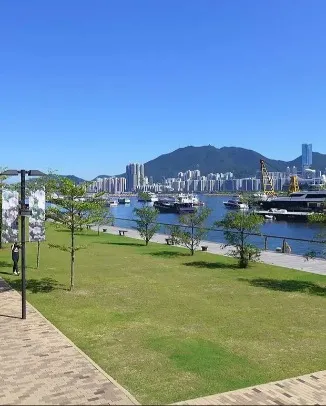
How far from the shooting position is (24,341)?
29.4ft

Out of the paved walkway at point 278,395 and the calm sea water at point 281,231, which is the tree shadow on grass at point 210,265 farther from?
the paved walkway at point 278,395

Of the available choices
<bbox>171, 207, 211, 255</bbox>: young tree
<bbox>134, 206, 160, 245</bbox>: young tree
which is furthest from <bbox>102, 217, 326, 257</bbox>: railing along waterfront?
<bbox>134, 206, 160, 245</bbox>: young tree

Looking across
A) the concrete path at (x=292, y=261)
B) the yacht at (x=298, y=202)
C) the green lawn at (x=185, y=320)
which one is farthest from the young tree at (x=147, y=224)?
the yacht at (x=298, y=202)

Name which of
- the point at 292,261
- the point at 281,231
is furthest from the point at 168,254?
the point at 281,231

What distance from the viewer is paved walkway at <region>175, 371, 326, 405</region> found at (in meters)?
6.24

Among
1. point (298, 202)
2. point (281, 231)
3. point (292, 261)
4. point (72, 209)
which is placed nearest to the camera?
point (72, 209)

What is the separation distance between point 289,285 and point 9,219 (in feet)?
29.4

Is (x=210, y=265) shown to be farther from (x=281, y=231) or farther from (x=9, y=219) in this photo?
(x=281, y=231)

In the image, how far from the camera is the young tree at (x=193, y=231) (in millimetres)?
23327

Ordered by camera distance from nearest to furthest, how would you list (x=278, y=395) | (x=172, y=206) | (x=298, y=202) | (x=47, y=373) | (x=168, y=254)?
(x=278, y=395)
(x=47, y=373)
(x=168, y=254)
(x=298, y=202)
(x=172, y=206)

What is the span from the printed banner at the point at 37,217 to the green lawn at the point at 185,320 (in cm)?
177

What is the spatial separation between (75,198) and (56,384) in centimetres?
A: 848

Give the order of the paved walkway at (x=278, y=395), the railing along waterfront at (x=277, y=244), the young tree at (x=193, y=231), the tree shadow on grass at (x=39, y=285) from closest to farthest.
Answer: the paved walkway at (x=278, y=395)
the tree shadow on grass at (x=39, y=285)
the railing along waterfront at (x=277, y=244)
the young tree at (x=193, y=231)

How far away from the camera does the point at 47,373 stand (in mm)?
7211
